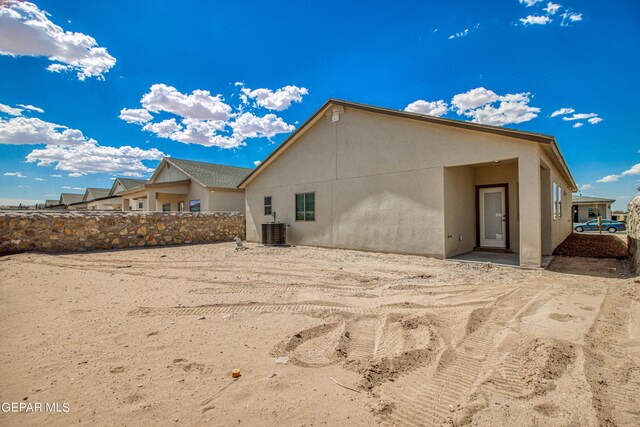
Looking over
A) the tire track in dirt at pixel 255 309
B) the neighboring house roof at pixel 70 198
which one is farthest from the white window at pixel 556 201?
the neighboring house roof at pixel 70 198

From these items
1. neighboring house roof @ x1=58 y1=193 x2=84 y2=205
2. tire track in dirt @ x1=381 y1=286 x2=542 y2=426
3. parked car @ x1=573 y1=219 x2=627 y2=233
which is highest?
neighboring house roof @ x1=58 y1=193 x2=84 y2=205

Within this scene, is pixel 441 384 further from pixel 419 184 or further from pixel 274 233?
pixel 274 233

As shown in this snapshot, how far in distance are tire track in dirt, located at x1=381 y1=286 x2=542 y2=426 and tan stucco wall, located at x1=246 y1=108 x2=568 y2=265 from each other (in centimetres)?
550

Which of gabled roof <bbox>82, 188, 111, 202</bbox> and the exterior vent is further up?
gabled roof <bbox>82, 188, 111, 202</bbox>

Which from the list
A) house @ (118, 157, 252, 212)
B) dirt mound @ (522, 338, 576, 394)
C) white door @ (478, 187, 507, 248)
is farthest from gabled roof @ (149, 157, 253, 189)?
dirt mound @ (522, 338, 576, 394)

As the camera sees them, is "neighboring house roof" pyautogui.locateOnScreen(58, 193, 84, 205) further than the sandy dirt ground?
Yes

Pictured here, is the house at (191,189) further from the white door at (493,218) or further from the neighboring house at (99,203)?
the white door at (493,218)

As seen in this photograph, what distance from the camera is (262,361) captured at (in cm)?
288

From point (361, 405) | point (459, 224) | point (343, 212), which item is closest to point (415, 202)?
point (459, 224)

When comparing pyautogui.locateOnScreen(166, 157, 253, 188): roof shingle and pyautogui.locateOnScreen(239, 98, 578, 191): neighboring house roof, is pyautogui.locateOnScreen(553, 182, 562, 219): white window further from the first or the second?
pyautogui.locateOnScreen(166, 157, 253, 188): roof shingle

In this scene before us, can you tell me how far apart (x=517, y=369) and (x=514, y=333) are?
912 millimetres

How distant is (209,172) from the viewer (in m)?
21.4

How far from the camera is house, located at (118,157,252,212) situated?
18922mm

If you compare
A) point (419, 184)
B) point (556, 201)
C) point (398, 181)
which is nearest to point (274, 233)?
point (398, 181)
